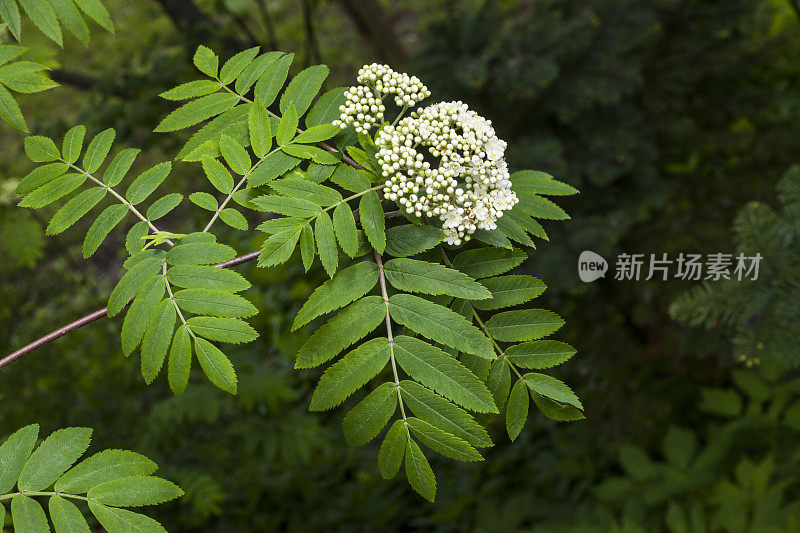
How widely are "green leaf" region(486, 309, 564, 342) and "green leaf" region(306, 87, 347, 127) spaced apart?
57 centimetres

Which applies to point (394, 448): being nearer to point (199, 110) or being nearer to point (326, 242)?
point (326, 242)

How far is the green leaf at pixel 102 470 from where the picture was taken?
3.75 feet

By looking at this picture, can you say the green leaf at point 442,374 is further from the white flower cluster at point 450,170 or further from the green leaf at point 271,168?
the green leaf at point 271,168

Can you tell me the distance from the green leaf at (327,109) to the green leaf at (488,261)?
0.43 metres

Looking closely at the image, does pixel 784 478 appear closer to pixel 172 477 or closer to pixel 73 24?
pixel 172 477

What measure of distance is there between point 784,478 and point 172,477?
8.63ft

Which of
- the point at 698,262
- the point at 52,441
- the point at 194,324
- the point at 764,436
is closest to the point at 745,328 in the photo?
the point at 698,262

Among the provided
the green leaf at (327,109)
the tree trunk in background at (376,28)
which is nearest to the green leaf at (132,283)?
the green leaf at (327,109)

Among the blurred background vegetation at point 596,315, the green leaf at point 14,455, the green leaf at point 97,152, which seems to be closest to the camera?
the green leaf at point 14,455

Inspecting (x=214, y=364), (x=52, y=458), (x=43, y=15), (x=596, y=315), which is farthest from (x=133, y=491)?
(x=596, y=315)

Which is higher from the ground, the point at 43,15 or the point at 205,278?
the point at 43,15

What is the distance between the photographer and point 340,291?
3.75 feet

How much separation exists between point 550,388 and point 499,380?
10 centimetres

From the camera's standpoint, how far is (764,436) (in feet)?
8.95
